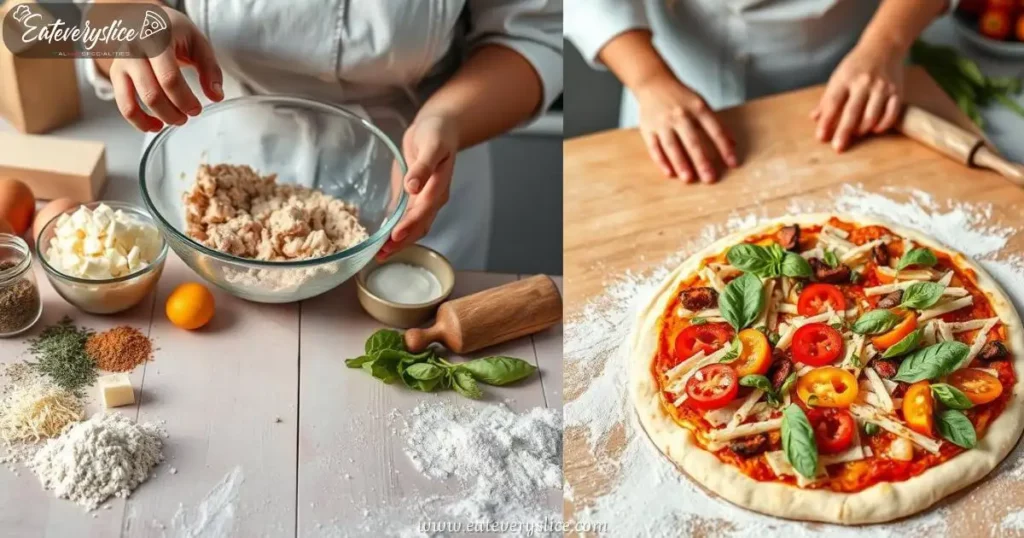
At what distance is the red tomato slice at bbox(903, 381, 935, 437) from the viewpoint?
1322mm

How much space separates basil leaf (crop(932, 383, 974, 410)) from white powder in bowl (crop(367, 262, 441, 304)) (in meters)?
0.74

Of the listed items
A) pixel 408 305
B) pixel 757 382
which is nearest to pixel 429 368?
pixel 408 305

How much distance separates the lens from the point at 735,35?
1927 millimetres

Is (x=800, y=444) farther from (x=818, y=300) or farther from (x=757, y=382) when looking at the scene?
(x=818, y=300)

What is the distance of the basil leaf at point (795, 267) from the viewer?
1.50m

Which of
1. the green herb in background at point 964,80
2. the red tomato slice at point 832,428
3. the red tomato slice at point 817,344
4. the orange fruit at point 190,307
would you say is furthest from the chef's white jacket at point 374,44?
the green herb in background at point 964,80

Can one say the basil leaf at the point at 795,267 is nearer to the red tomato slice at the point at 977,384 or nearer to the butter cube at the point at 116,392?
the red tomato slice at the point at 977,384

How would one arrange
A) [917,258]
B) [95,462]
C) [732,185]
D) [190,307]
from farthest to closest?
1. [732,185]
2. [917,258]
3. [190,307]
4. [95,462]

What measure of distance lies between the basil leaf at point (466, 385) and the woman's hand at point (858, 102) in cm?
86

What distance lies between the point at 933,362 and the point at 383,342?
78 centimetres

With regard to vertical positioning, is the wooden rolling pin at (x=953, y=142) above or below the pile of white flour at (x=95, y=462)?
above

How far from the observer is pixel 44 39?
1.67m

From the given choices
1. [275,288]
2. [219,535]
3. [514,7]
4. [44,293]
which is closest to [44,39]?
[44,293]

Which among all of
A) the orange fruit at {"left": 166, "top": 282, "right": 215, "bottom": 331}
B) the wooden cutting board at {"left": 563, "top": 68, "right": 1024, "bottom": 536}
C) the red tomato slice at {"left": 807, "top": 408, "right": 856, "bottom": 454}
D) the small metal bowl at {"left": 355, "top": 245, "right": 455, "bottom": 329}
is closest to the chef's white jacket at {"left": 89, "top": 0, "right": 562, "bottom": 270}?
the wooden cutting board at {"left": 563, "top": 68, "right": 1024, "bottom": 536}
